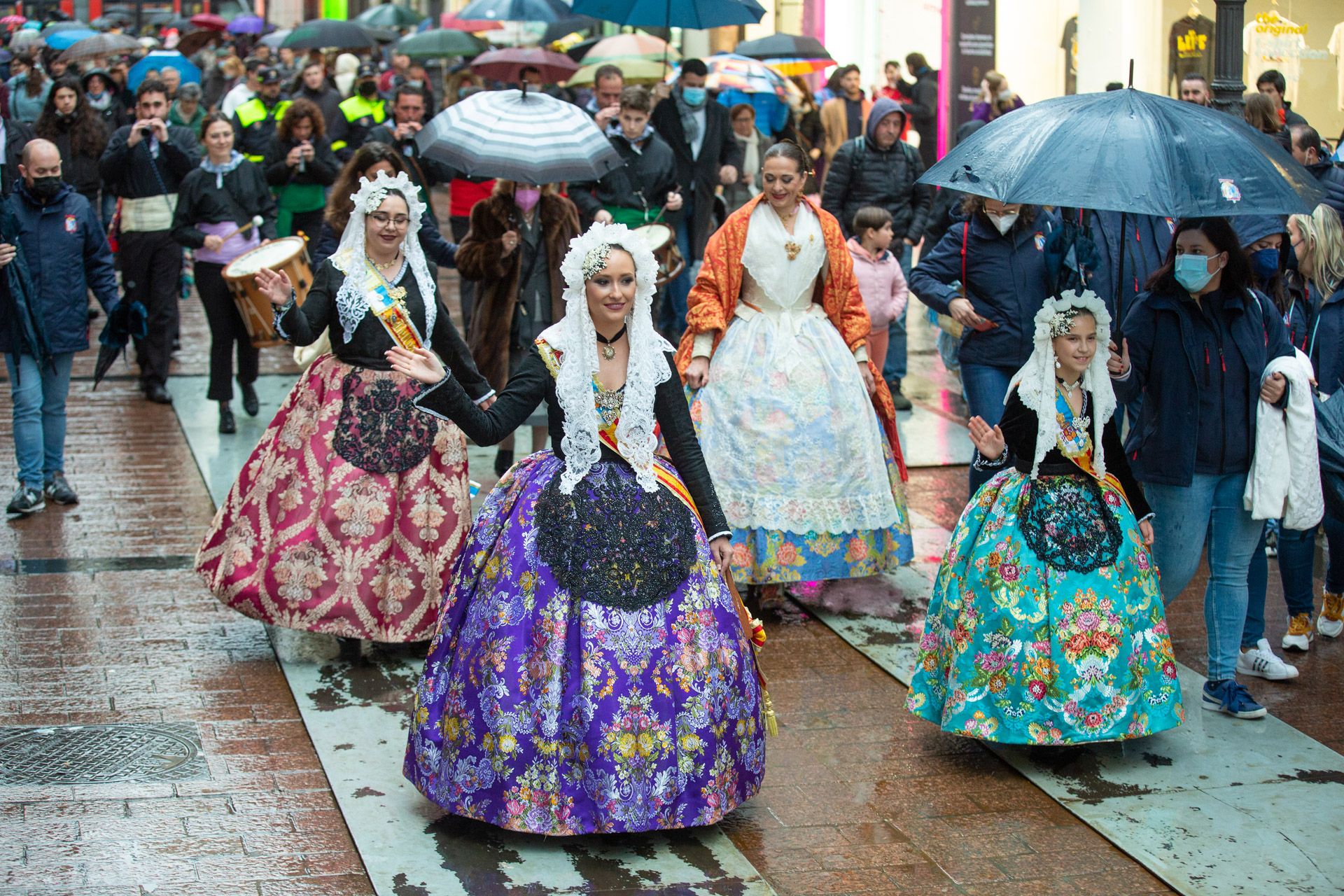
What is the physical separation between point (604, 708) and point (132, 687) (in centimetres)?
245

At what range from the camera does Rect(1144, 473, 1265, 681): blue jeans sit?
20.5 ft

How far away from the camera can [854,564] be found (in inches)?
299

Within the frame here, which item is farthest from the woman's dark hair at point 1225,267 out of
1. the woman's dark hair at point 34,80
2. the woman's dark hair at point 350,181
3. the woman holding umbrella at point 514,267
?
the woman's dark hair at point 34,80

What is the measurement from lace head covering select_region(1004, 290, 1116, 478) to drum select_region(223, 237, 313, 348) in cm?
449

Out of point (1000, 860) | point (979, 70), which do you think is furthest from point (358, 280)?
point (979, 70)

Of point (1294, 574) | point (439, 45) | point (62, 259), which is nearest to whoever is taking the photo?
point (1294, 574)

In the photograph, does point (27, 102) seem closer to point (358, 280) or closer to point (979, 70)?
point (979, 70)

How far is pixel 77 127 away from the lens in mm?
14414

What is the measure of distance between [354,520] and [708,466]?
5.00 feet

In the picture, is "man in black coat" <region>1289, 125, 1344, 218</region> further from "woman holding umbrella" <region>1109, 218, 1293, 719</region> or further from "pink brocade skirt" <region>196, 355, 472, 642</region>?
"pink brocade skirt" <region>196, 355, 472, 642</region>

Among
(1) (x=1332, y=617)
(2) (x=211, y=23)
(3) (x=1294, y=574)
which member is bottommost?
(1) (x=1332, y=617)

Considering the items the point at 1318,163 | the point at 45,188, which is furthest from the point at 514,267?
the point at 1318,163

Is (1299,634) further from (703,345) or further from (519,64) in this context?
(519,64)

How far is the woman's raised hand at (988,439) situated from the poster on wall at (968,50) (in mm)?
13140
